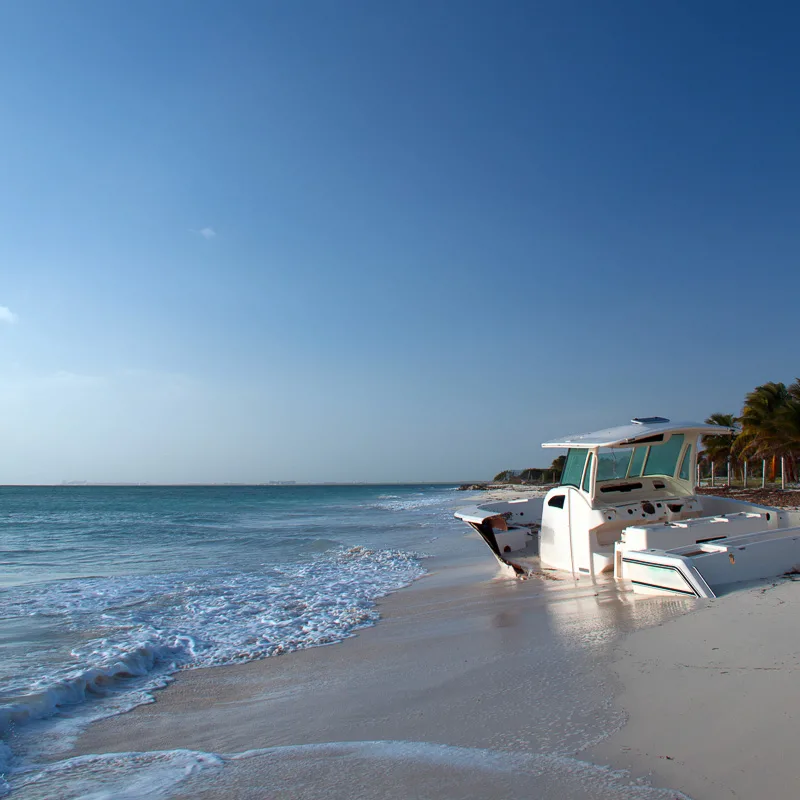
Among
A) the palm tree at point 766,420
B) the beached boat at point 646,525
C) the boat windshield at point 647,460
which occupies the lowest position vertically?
the beached boat at point 646,525

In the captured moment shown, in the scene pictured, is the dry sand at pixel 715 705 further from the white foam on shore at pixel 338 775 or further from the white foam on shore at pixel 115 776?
the white foam on shore at pixel 115 776

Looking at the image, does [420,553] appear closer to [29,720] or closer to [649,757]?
[29,720]

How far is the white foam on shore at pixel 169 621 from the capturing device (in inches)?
206

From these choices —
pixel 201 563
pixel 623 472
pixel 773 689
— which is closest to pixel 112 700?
pixel 773 689

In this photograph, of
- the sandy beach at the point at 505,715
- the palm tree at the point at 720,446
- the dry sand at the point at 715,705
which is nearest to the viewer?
the dry sand at the point at 715,705

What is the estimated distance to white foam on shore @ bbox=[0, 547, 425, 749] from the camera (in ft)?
17.2

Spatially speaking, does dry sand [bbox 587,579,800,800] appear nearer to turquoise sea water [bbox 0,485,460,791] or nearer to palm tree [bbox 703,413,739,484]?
turquoise sea water [bbox 0,485,460,791]

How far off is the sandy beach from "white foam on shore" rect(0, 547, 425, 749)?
1.62ft

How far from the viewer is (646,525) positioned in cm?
872

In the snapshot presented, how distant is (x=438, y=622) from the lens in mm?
7438

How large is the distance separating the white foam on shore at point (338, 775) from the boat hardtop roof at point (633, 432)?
6.64m

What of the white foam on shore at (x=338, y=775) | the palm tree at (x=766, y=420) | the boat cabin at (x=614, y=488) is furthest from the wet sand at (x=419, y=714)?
the palm tree at (x=766, y=420)

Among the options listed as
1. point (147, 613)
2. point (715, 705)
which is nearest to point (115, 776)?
point (715, 705)

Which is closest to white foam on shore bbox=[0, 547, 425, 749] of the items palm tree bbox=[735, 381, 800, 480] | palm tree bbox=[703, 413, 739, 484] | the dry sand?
the dry sand
